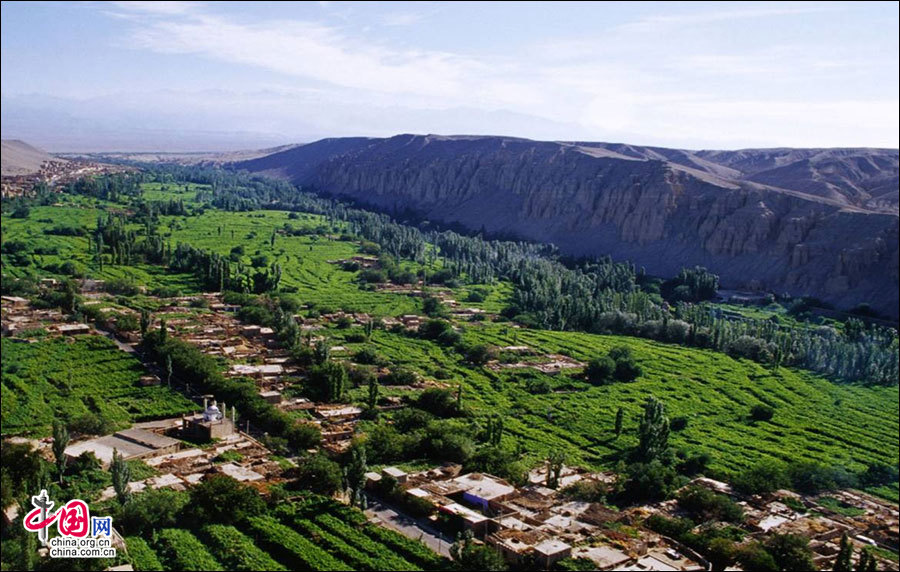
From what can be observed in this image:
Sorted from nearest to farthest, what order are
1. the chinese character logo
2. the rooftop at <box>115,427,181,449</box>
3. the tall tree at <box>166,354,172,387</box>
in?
the chinese character logo → the rooftop at <box>115,427,181,449</box> → the tall tree at <box>166,354,172,387</box>

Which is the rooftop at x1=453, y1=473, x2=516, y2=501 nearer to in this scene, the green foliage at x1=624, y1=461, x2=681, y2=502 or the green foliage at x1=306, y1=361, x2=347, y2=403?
the green foliage at x1=624, y1=461, x2=681, y2=502

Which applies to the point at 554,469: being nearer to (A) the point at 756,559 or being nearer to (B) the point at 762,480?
(A) the point at 756,559

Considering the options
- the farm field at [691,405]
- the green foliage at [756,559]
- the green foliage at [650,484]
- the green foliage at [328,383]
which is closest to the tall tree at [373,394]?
the green foliage at [328,383]

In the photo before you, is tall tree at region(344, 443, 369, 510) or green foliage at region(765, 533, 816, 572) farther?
tall tree at region(344, 443, 369, 510)

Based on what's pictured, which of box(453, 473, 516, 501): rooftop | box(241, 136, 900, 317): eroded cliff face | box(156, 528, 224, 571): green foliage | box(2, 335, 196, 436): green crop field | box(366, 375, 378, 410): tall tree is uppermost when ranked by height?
box(241, 136, 900, 317): eroded cliff face

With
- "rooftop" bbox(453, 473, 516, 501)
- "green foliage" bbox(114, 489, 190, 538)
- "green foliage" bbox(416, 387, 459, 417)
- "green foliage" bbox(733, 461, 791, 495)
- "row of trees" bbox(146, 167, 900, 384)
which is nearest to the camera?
"green foliage" bbox(114, 489, 190, 538)

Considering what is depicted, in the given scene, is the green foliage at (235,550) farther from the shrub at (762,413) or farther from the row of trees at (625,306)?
the row of trees at (625,306)

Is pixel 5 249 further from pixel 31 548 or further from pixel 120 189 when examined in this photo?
pixel 31 548

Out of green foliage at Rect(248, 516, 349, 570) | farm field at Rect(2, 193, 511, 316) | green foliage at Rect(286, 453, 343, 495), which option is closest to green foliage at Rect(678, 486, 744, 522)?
green foliage at Rect(286, 453, 343, 495)
